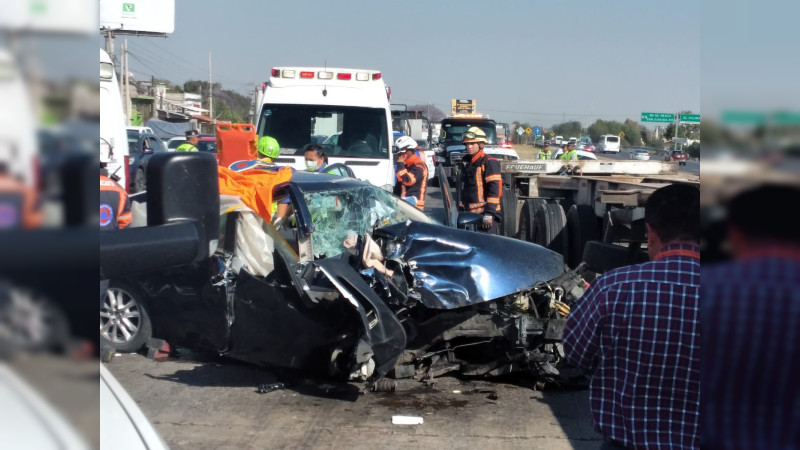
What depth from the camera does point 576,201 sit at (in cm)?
1104

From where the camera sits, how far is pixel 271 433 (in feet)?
17.0

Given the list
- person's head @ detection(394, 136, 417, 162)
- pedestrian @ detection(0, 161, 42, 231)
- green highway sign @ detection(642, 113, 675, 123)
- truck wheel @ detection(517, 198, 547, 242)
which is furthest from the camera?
person's head @ detection(394, 136, 417, 162)

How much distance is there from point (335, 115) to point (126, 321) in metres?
5.98

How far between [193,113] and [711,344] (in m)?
30.6

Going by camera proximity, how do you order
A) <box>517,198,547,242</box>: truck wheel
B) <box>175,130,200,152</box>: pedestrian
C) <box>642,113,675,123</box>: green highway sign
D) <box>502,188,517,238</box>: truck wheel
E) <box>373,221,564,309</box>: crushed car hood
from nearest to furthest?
<box>642,113,675,123</box>: green highway sign → <box>373,221,564,309</box>: crushed car hood → <box>175,130,200,152</box>: pedestrian → <box>517,198,547,242</box>: truck wheel → <box>502,188,517,238</box>: truck wheel

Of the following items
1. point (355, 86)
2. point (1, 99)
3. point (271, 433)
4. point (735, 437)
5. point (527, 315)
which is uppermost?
point (355, 86)

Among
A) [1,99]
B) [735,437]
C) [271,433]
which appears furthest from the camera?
[271,433]

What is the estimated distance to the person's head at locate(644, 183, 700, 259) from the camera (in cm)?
233

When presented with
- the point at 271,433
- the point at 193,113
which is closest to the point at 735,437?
the point at 271,433

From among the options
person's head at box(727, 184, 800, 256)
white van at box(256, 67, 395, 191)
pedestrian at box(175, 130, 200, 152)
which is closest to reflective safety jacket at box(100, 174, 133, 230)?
pedestrian at box(175, 130, 200, 152)

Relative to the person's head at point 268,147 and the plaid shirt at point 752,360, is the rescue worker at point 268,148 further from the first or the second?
the plaid shirt at point 752,360

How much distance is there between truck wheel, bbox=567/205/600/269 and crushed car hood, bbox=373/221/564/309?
11.2ft

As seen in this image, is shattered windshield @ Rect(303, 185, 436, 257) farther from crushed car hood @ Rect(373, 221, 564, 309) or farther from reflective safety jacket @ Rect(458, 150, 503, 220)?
reflective safety jacket @ Rect(458, 150, 503, 220)

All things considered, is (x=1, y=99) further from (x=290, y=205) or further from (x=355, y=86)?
(x=355, y=86)
